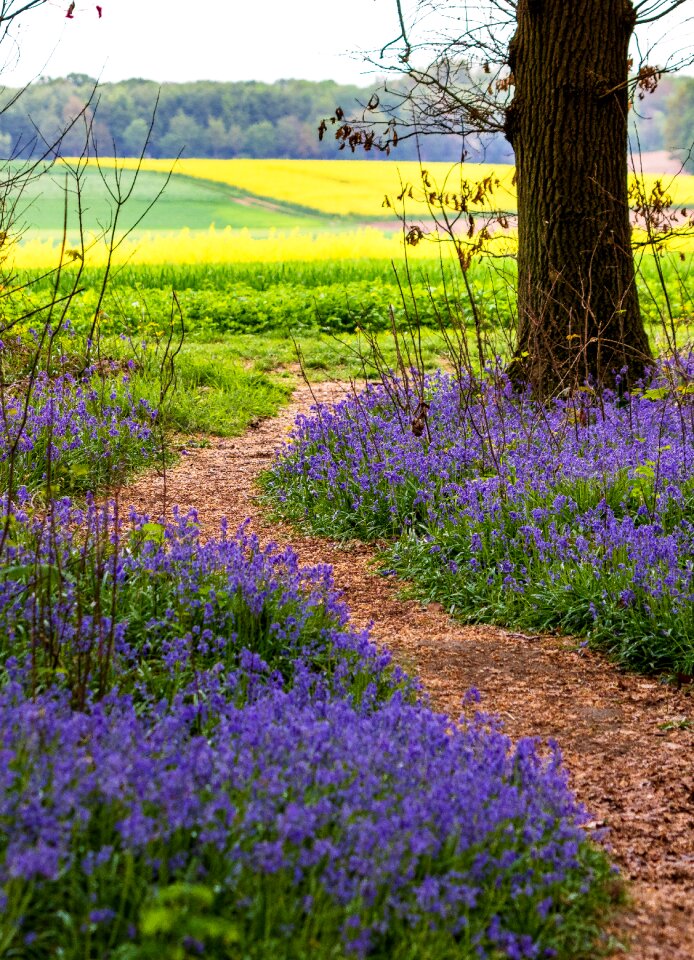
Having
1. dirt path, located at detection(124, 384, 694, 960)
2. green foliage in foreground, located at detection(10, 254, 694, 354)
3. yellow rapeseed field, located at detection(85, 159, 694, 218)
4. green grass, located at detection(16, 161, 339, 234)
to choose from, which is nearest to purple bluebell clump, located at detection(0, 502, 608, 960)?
dirt path, located at detection(124, 384, 694, 960)

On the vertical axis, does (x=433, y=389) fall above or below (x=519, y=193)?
below

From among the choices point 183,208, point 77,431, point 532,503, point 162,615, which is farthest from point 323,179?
point 162,615

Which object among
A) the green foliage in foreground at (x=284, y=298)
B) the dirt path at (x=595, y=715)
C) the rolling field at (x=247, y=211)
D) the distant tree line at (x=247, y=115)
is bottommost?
the dirt path at (x=595, y=715)

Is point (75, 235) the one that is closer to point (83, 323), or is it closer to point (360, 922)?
point (83, 323)

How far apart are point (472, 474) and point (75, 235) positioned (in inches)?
1123

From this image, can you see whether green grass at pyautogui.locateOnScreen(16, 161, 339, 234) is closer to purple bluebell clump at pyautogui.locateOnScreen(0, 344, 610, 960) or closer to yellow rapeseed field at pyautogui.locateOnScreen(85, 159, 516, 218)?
yellow rapeseed field at pyautogui.locateOnScreen(85, 159, 516, 218)

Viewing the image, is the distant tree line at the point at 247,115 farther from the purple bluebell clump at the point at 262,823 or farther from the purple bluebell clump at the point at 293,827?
the purple bluebell clump at the point at 293,827

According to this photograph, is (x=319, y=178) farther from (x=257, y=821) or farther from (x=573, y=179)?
(x=257, y=821)

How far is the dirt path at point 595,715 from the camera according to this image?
2941 millimetres

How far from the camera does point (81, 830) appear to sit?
223cm

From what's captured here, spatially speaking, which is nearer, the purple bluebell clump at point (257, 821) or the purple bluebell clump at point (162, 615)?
the purple bluebell clump at point (257, 821)

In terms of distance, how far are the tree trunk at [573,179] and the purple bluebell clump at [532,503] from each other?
454 mm

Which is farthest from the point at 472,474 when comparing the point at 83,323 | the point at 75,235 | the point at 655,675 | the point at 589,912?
the point at 75,235

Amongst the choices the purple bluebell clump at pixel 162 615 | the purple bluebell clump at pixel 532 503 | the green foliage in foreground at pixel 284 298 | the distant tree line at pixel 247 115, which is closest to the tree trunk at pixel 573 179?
the purple bluebell clump at pixel 532 503
